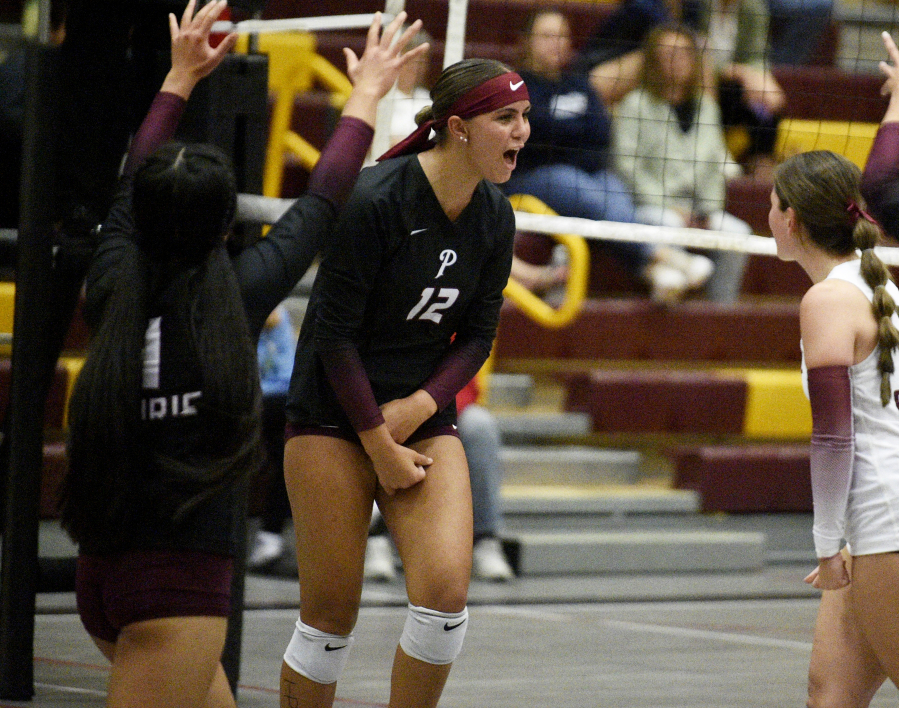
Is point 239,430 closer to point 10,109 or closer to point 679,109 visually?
point 10,109

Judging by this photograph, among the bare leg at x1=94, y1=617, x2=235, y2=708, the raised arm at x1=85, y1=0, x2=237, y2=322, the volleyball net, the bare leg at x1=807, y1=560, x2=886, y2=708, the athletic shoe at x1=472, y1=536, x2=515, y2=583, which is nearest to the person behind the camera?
the bare leg at x1=94, y1=617, x2=235, y2=708

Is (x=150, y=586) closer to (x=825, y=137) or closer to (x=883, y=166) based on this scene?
(x=883, y=166)

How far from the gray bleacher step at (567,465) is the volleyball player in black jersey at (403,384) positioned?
4333 millimetres

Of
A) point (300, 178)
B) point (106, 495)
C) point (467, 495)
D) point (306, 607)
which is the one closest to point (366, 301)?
point (467, 495)

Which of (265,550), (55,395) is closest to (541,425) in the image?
(265,550)

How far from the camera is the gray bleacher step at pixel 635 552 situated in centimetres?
699

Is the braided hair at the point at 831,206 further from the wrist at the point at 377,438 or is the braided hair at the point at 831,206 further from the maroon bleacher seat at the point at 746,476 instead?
the maroon bleacher seat at the point at 746,476

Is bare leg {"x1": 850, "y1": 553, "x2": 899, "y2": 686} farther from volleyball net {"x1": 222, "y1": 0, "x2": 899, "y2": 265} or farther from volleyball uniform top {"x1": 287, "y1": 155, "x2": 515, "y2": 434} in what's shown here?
volleyball net {"x1": 222, "y1": 0, "x2": 899, "y2": 265}

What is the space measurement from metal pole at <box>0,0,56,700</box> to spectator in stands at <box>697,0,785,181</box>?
5416 millimetres

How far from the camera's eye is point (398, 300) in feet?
11.2

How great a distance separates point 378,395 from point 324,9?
6269mm

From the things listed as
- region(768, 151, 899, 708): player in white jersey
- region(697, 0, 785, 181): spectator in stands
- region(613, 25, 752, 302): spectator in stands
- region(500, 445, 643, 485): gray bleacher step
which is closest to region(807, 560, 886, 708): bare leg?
region(768, 151, 899, 708): player in white jersey

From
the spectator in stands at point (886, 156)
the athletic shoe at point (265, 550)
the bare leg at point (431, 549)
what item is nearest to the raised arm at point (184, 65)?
the bare leg at point (431, 549)

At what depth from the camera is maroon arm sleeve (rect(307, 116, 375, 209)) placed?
11.2ft
